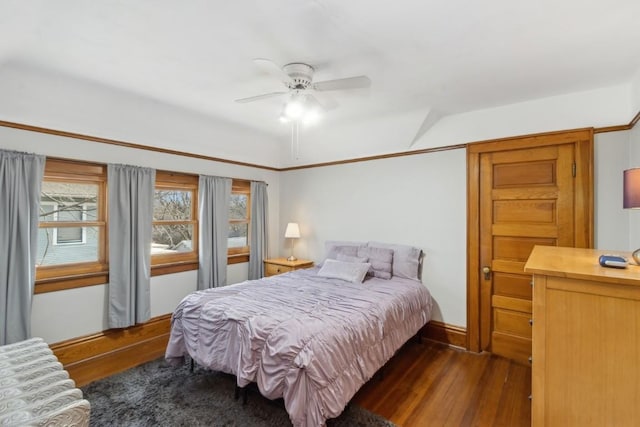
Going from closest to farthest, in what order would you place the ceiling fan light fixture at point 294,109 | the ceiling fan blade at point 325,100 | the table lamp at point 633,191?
the table lamp at point 633,191 → the ceiling fan light fixture at point 294,109 → the ceiling fan blade at point 325,100

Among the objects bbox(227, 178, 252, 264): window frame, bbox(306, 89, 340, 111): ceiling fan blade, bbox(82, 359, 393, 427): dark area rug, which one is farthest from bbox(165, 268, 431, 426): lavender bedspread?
bbox(306, 89, 340, 111): ceiling fan blade

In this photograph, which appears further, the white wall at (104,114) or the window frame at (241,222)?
the window frame at (241,222)

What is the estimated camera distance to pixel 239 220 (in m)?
4.53

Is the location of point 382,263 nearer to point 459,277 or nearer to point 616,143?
point 459,277

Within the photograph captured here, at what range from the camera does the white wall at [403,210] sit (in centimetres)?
337

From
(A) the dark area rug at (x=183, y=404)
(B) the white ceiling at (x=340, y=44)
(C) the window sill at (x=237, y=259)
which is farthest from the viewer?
(C) the window sill at (x=237, y=259)

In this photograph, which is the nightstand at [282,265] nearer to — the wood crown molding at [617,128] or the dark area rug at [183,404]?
the dark area rug at [183,404]

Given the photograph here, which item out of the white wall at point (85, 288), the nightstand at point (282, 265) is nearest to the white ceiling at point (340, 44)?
the white wall at point (85, 288)

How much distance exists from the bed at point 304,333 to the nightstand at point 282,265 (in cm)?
100

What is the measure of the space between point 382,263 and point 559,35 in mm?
2467

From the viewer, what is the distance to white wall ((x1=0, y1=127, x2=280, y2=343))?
2.66 metres

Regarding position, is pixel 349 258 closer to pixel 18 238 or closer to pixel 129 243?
pixel 129 243

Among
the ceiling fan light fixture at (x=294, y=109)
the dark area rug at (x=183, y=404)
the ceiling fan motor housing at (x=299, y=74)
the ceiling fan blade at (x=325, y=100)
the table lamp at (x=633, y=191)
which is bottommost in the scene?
the dark area rug at (x=183, y=404)

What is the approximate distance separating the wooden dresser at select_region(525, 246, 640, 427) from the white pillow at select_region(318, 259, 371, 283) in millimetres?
1974
